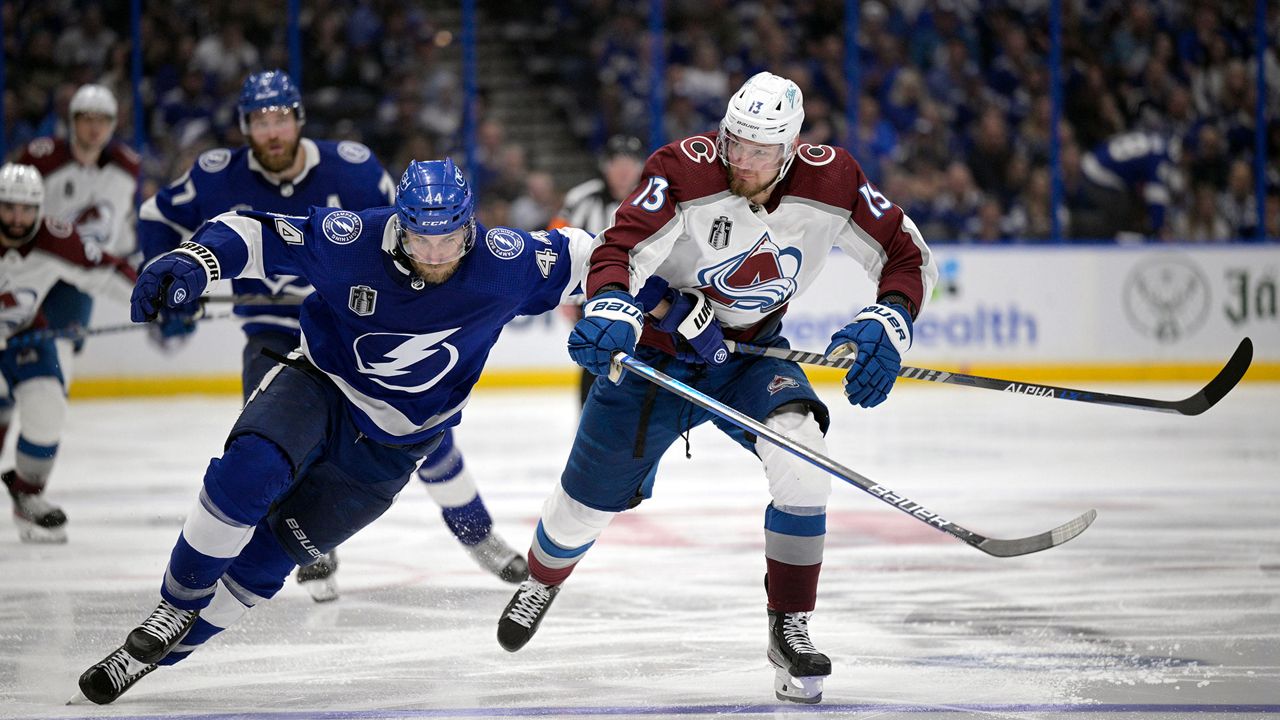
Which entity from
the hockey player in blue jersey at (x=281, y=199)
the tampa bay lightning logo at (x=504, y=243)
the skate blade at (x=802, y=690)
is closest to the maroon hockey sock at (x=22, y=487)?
the hockey player in blue jersey at (x=281, y=199)

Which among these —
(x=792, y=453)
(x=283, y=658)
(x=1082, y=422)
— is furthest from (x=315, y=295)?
(x=1082, y=422)

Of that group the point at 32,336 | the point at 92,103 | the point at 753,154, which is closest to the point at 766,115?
the point at 753,154

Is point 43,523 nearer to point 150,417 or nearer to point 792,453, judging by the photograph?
point 792,453

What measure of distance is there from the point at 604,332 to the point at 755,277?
1.47 feet

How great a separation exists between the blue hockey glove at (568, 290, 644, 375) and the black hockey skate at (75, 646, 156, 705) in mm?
1089

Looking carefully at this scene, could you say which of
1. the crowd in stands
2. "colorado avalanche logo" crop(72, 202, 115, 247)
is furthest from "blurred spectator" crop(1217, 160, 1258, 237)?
"colorado avalanche logo" crop(72, 202, 115, 247)

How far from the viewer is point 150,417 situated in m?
8.59

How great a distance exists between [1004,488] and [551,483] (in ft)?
5.97

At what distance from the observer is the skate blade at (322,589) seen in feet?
13.8

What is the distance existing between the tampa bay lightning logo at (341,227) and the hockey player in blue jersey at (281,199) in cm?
116

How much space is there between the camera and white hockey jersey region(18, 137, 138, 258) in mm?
6797

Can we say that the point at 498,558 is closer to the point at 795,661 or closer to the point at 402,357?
the point at 402,357

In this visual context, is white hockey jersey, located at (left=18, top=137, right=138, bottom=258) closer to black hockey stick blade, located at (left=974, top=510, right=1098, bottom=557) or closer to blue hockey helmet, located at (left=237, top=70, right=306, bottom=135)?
blue hockey helmet, located at (left=237, top=70, right=306, bottom=135)

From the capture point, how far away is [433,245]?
3.12 metres
